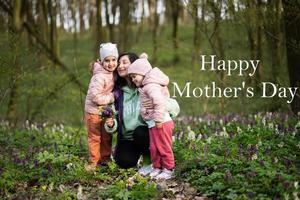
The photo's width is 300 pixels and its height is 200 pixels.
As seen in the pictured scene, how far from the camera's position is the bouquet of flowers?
6.69 meters

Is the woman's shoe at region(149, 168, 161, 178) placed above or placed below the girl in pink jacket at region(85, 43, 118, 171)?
below

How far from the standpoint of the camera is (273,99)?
12719 millimetres

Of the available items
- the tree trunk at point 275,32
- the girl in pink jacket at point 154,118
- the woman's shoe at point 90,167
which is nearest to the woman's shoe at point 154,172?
the girl in pink jacket at point 154,118

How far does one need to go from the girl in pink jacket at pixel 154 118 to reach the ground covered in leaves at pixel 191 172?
202 millimetres

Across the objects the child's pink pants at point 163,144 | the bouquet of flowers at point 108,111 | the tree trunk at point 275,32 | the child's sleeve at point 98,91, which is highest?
the tree trunk at point 275,32

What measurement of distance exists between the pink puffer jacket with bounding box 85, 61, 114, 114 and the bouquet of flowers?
0.23ft

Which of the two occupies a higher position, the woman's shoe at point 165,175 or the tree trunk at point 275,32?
the tree trunk at point 275,32

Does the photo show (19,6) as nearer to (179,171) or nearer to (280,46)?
(280,46)

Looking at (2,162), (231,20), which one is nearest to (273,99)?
(231,20)

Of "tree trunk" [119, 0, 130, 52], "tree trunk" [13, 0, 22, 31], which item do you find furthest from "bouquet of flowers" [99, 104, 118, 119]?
"tree trunk" [119, 0, 130, 52]

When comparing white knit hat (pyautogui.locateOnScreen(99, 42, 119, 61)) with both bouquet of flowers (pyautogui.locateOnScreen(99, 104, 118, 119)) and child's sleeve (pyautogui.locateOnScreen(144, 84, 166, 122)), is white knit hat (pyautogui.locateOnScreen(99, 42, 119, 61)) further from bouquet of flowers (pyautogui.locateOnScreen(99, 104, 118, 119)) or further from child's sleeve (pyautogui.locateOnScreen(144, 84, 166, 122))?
child's sleeve (pyautogui.locateOnScreen(144, 84, 166, 122))

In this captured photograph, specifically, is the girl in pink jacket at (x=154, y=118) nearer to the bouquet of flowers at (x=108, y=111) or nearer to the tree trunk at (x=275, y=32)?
the bouquet of flowers at (x=108, y=111)

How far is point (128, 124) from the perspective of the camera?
6.86 m

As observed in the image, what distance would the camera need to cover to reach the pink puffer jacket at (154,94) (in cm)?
626
